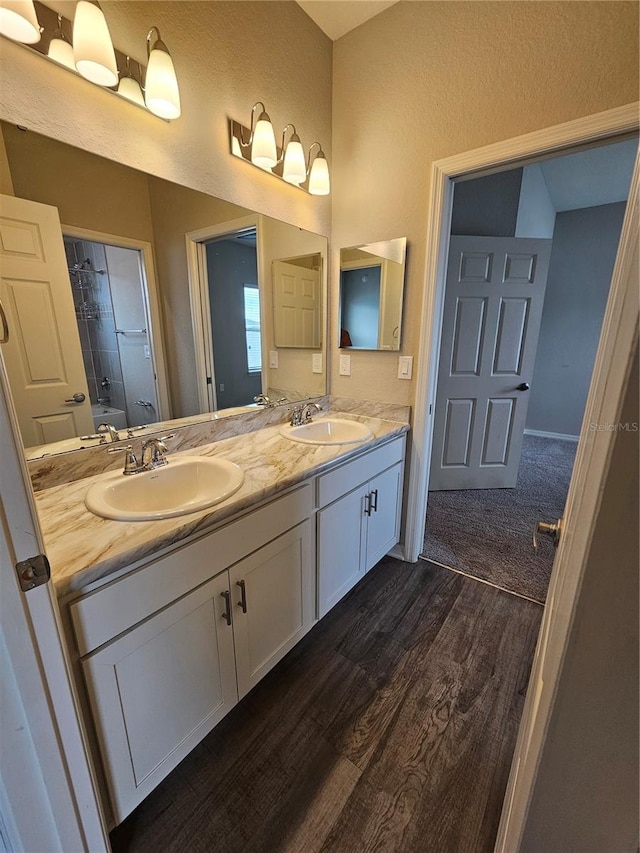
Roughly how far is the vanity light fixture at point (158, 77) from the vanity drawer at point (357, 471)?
142 centimetres

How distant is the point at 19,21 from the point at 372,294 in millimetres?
1554

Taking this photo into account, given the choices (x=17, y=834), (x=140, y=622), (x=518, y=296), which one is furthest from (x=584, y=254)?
(x=17, y=834)

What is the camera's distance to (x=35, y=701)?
650 mm

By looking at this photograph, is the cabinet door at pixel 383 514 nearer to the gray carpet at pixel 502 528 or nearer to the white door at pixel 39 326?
the gray carpet at pixel 502 528

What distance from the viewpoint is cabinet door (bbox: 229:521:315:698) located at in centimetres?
117

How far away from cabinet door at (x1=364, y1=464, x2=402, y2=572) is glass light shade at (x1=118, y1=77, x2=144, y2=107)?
1711 millimetres

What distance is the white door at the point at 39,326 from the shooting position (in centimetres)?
103

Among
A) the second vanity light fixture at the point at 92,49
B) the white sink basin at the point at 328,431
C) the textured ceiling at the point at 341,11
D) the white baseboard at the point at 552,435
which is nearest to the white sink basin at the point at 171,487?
the white sink basin at the point at 328,431

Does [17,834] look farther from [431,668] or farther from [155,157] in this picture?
[155,157]

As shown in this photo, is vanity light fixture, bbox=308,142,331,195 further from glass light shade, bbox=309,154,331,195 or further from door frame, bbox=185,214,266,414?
door frame, bbox=185,214,266,414

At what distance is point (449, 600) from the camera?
186 cm

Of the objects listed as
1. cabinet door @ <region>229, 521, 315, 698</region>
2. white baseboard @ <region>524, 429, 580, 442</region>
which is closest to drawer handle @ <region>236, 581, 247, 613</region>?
cabinet door @ <region>229, 521, 315, 698</region>

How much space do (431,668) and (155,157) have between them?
226cm

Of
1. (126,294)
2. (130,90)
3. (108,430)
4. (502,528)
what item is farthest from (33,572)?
(502,528)
